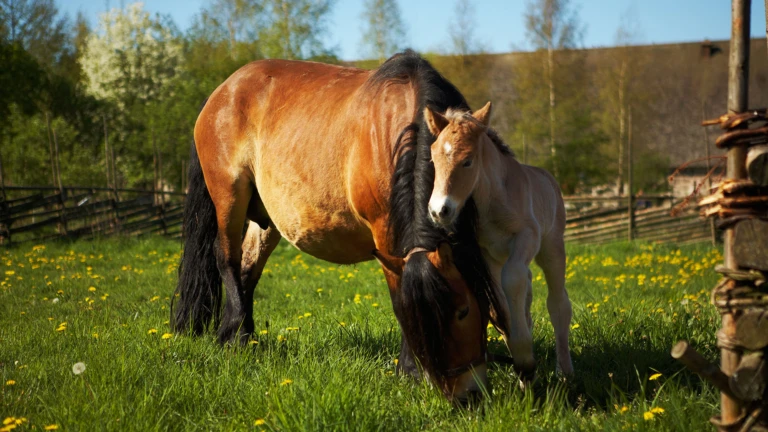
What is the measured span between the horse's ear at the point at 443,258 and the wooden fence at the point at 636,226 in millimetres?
16368

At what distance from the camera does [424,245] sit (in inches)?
141

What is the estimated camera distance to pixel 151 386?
11.2 feet

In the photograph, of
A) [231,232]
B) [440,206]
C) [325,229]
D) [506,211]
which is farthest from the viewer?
[231,232]

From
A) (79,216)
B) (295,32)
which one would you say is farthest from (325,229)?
(295,32)

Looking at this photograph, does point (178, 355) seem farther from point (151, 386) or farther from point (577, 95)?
point (577, 95)

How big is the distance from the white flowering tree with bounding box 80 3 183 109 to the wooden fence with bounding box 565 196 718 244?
1081 inches

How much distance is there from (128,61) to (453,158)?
41112 mm

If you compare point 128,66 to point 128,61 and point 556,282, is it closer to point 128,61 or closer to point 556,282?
point 128,61

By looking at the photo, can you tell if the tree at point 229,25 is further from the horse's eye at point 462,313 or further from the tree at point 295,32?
the horse's eye at point 462,313

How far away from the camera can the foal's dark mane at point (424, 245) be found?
136 inches

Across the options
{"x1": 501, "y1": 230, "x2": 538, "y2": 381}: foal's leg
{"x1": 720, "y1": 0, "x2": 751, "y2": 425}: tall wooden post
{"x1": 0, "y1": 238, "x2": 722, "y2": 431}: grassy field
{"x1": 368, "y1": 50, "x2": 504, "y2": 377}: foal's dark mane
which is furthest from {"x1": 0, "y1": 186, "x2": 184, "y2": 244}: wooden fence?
{"x1": 720, "y1": 0, "x2": 751, "y2": 425}: tall wooden post

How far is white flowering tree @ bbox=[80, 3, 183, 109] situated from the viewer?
3994cm

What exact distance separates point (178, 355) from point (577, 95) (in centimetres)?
2855

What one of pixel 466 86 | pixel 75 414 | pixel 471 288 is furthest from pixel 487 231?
pixel 466 86
